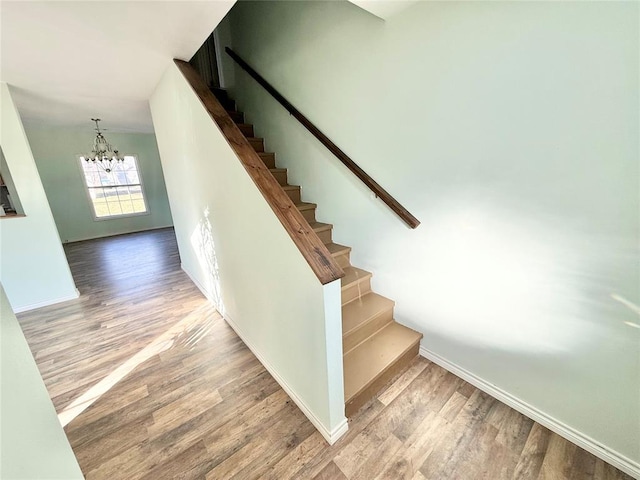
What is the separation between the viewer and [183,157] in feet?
7.88

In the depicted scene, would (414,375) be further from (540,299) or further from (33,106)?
(33,106)

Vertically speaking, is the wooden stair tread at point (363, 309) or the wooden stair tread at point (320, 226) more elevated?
the wooden stair tread at point (320, 226)

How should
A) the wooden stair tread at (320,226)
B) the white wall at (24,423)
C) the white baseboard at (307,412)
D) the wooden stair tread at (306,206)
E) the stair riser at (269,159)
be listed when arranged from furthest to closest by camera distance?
the stair riser at (269,159)
the wooden stair tread at (306,206)
the wooden stair tread at (320,226)
the white baseboard at (307,412)
the white wall at (24,423)

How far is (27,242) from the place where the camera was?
2.75 m

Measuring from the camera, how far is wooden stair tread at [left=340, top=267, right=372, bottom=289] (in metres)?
1.99

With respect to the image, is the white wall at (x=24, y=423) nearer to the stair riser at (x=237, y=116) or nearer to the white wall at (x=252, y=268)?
the white wall at (x=252, y=268)

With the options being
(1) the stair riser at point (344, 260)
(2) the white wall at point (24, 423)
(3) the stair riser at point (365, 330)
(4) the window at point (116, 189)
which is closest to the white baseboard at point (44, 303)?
(2) the white wall at point (24, 423)

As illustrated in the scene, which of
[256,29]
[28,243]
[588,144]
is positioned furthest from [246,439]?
[256,29]

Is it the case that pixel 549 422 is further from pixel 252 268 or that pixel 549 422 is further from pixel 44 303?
pixel 44 303

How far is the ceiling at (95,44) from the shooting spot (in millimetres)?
1448

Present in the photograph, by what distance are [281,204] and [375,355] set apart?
1.21 metres

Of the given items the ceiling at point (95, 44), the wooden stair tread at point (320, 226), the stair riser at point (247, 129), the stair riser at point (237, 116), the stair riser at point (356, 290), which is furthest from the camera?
the stair riser at point (237, 116)

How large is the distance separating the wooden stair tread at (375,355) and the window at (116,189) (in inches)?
277

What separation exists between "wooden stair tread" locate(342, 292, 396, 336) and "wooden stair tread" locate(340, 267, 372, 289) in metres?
0.17
